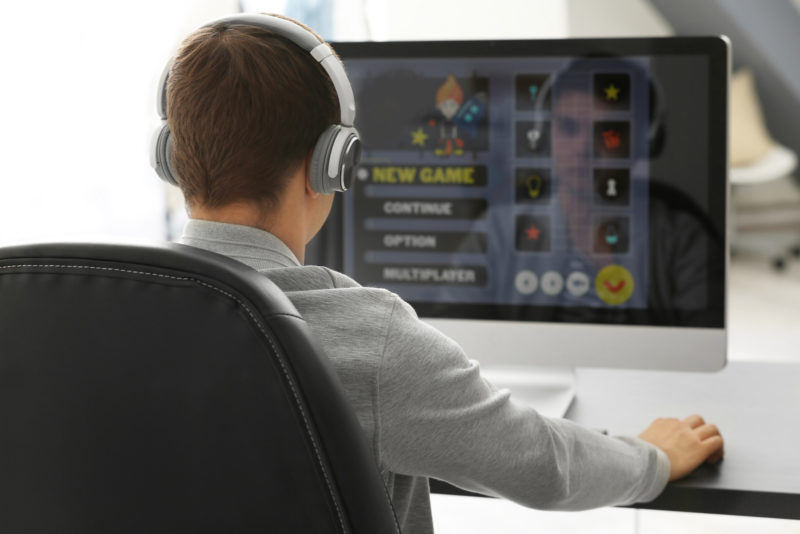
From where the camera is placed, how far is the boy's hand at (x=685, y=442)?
98cm

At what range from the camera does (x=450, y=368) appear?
0.74 metres

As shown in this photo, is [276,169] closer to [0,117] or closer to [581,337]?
[581,337]

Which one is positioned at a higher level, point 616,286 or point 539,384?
point 616,286

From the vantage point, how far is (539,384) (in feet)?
4.43

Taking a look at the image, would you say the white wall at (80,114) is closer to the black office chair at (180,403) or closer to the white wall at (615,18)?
the black office chair at (180,403)

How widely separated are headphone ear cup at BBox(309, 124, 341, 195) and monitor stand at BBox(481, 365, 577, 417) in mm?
528

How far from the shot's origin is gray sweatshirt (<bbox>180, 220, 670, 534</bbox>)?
0.72 m

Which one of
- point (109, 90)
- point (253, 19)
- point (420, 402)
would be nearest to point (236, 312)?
point (420, 402)

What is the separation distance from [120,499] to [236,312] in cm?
15

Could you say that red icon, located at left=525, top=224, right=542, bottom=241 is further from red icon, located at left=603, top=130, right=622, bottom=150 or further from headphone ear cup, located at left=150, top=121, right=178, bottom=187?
headphone ear cup, located at left=150, top=121, right=178, bottom=187

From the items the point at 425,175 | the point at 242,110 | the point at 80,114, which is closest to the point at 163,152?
Result: the point at 242,110

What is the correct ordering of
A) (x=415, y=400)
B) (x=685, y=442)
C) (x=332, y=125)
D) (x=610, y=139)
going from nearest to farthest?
→ (x=415, y=400)
(x=332, y=125)
(x=685, y=442)
(x=610, y=139)

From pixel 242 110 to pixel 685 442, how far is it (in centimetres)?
62

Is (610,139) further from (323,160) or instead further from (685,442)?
(323,160)
